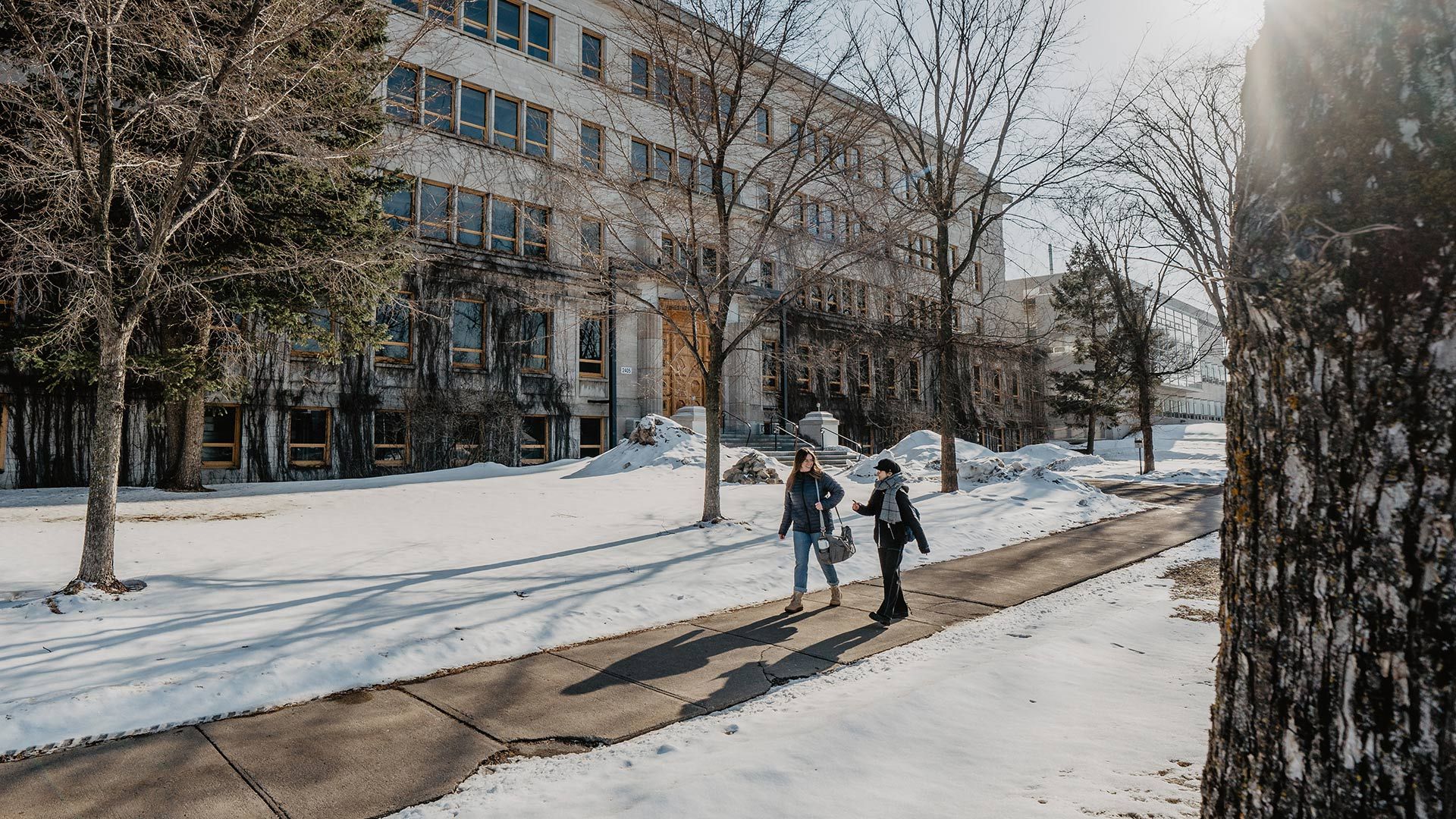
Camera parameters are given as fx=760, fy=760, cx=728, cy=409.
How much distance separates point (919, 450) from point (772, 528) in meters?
13.9

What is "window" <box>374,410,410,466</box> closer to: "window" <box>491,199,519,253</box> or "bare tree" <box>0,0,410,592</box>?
"window" <box>491,199,519,253</box>

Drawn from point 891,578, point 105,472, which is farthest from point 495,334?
point 891,578

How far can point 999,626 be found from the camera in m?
7.25

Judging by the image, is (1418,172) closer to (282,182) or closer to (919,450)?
(282,182)

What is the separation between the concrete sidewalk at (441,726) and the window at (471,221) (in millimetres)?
18566

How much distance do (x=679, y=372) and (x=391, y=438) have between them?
10.1 meters

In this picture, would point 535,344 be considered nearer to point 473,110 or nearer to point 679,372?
point 679,372

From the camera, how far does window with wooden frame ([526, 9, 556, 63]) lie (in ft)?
81.7

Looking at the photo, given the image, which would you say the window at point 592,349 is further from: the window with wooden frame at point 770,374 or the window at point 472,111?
the window at point 472,111

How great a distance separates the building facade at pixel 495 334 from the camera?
16641mm

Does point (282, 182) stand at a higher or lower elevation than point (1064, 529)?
higher

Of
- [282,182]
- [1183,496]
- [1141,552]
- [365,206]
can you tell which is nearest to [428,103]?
[365,206]

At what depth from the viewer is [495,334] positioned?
76.0 ft

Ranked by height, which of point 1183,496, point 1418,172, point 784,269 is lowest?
point 1183,496
